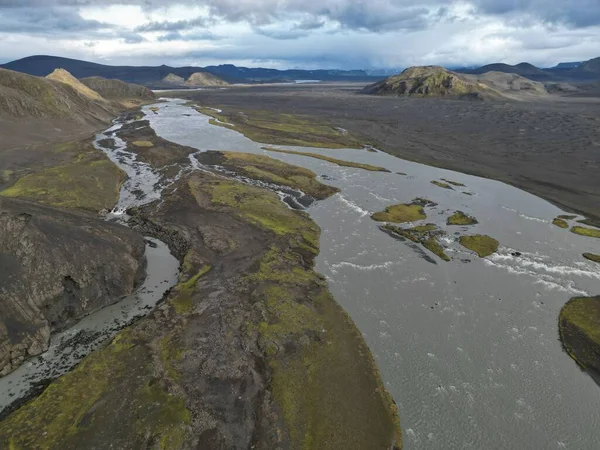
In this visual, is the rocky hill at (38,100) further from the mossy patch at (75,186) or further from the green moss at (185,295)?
the green moss at (185,295)

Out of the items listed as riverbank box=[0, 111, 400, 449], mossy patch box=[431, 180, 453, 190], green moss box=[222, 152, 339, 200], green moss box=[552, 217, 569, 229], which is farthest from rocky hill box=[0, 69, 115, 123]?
green moss box=[552, 217, 569, 229]

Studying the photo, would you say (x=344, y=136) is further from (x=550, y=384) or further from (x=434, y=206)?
(x=550, y=384)

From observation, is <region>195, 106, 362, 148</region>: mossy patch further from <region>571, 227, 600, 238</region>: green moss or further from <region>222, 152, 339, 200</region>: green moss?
<region>571, 227, 600, 238</region>: green moss

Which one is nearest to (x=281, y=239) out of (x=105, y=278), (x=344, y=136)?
(x=105, y=278)

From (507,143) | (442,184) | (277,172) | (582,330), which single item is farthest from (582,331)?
(507,143)

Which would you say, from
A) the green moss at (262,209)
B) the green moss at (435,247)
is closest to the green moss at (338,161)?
the green moss at (262,209)

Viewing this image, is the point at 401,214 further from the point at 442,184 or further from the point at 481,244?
the point at 442,184
